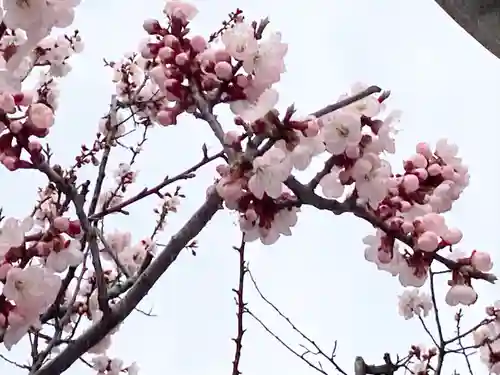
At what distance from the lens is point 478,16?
0.98 metres

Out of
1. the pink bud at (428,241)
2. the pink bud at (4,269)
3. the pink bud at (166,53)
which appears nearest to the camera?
the pink bud at (4,269)

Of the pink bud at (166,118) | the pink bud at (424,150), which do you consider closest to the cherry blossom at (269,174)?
the pink bud at (166,118)

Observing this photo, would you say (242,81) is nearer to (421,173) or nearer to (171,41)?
(171,41)

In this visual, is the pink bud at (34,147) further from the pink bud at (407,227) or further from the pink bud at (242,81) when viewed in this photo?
the pink bud at (407,227)

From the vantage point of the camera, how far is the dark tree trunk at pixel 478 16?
0.98 metres

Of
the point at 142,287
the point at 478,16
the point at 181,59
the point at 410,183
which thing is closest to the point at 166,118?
the point at 181,59

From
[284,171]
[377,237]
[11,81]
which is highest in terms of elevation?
[377,237]

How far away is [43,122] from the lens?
3.20 feet

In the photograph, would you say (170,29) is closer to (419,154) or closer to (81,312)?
(419,154)

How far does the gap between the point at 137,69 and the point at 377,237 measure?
2150 mm

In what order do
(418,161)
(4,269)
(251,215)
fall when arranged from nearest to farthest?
(4,269) → (251,215) → (418,161)

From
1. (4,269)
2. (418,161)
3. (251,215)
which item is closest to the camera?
(4,269)

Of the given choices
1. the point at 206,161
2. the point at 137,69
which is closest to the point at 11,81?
the point at 206,161

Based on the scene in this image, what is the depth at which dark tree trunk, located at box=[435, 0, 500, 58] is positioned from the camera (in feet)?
3.21
